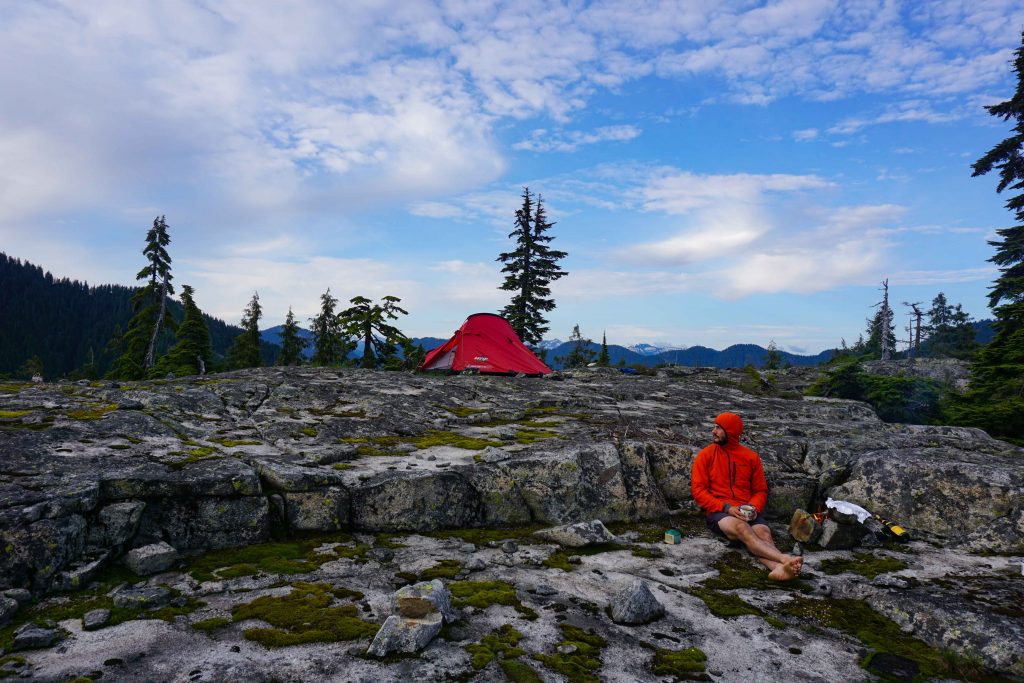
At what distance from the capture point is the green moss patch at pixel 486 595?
16.5 feet

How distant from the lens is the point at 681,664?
4.24 metres

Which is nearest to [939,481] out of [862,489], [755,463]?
[862,489]

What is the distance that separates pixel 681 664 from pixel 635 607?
2.47ft

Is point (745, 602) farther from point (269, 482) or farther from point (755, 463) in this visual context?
point (269, 482)

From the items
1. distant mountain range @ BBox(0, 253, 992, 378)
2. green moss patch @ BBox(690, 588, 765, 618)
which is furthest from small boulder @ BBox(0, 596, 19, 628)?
distant mountain range @ BBox(0, 253, 992, 378)

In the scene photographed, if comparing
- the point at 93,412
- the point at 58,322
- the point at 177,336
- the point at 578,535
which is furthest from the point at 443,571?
the point at 58,322

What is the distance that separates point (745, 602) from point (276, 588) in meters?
5.22

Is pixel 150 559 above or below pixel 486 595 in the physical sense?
above

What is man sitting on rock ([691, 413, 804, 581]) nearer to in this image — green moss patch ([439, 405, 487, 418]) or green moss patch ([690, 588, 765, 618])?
green moss patch ([690, 588, 765, 618])

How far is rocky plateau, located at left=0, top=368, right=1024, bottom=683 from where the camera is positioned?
423 centimetres

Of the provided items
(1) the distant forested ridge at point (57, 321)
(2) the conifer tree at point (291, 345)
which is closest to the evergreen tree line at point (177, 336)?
(2) the conifer tree at point (291, 345)

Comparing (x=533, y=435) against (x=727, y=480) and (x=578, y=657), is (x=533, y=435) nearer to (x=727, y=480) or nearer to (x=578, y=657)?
(x=727, y=480)

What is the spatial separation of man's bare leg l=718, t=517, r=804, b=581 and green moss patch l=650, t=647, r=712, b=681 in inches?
86.5

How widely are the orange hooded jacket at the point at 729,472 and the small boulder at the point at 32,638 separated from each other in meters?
7.69
